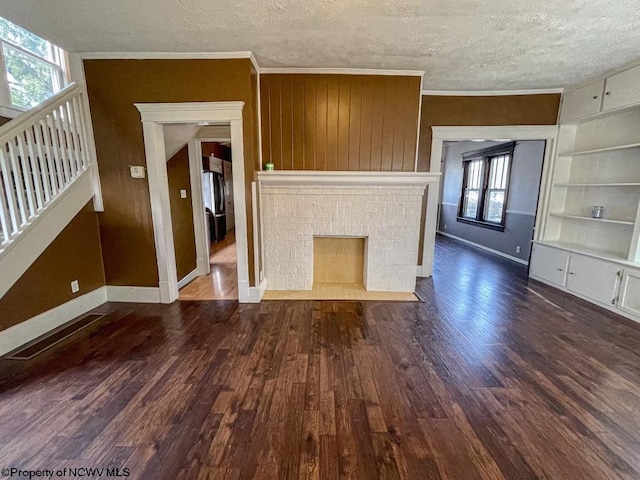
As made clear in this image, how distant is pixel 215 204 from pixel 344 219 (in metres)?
4.64

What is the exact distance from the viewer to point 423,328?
2.64 m

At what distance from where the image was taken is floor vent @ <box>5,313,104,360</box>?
216cm

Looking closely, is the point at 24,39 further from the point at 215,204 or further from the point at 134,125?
the point at 215,204

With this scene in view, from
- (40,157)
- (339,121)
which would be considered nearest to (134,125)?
(40,157)

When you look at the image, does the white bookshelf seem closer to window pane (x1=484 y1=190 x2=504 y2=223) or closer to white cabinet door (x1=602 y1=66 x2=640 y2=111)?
white cabinet door (x1=602 y1=66 x2=640 y2=111)

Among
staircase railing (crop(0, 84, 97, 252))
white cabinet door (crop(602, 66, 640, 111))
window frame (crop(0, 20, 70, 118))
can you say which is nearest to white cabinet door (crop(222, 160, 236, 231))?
window frame (crop(0, 20, 70, 118))

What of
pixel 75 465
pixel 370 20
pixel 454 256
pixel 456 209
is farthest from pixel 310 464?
pixel 456 209

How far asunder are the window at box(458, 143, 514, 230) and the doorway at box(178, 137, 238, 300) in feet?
17.6

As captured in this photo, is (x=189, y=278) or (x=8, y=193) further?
(x=189, y=278)

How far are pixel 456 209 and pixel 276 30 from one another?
6661mm

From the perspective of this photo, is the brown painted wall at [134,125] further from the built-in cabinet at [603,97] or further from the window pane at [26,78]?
the built-in cabinet at [603,97]

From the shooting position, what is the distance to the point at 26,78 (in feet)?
9.45

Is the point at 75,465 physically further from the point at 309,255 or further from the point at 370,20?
the point at 370,20

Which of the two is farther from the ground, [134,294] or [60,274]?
[60,274]
